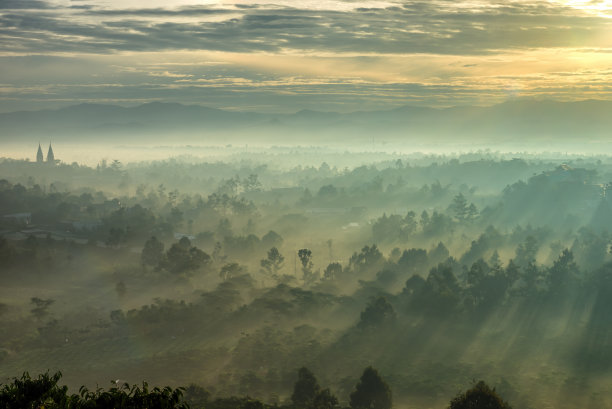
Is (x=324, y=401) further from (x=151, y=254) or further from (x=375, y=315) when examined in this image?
(x=151, y=254)

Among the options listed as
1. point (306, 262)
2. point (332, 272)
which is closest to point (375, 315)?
point (306, 262)

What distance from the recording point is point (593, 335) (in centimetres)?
8788

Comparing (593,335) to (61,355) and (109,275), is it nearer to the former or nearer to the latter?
(61,355)

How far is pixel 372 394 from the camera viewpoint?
61531mm

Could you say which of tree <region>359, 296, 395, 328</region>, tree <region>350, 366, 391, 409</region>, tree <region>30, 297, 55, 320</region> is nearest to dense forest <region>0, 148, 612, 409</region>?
tree <region>359, 296, 395, 328</region>

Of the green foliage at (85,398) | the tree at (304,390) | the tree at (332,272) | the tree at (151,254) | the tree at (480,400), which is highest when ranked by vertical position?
the green foliage at (85,398)

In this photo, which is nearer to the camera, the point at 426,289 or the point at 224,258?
the point at 426,289

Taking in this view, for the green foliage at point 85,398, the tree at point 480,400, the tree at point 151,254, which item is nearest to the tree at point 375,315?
the tree at point 480,400

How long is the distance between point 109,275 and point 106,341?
128 feet

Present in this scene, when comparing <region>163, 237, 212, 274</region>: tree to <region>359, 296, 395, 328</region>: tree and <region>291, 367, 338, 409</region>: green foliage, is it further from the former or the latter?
<region>291, 367, 338, 409</region>: green foliage

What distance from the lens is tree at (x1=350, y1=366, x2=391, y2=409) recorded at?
201 ft

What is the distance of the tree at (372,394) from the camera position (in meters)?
61.3

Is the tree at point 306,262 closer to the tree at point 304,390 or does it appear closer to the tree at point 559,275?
the tree at point 559,275

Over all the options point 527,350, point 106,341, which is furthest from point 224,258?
point 527,350
